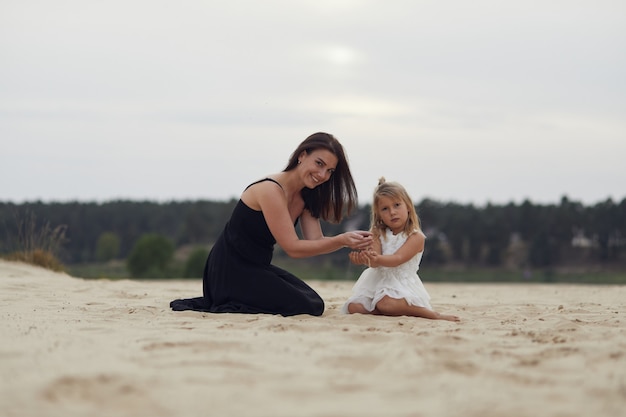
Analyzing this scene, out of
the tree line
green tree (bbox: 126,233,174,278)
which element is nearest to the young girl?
the tree line

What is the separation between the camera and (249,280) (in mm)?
5723

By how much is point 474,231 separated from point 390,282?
144ft

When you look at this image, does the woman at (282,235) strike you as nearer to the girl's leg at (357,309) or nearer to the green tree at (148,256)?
the girl's leg at (357,309)

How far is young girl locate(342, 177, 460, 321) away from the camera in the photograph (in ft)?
18.1

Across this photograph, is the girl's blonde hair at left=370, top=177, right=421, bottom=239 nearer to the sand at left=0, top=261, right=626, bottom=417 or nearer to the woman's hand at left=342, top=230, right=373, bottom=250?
the woman's hand at left=342, top=230, right=373, bottom=250

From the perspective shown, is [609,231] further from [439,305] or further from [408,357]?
[408,357]

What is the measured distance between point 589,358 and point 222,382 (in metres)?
1.75

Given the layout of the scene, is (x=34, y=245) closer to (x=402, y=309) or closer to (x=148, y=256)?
(x=402, y=309)

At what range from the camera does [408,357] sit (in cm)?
355

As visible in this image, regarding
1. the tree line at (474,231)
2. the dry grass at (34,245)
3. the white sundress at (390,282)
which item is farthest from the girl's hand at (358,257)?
the tree line at (474,231)

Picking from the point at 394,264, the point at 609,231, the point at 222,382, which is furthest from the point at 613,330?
the point at 609,231

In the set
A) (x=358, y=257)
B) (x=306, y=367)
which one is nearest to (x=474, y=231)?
(x=358, y=257)

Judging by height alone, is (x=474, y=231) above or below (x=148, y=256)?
above

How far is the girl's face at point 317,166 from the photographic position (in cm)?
559
